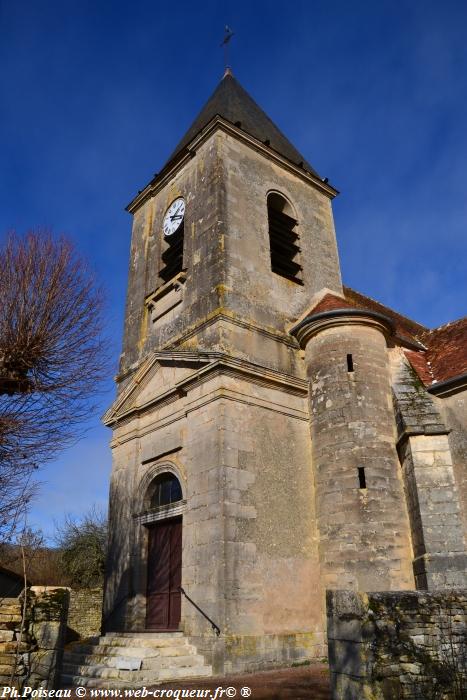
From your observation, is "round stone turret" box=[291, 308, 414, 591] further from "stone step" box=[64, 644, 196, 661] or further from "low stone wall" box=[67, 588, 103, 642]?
"low stone wall" box=[67, 588, 103, 642]

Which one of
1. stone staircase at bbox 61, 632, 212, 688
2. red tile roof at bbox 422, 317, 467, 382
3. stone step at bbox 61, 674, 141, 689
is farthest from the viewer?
red tile roof at bbox 422, 317, 467, 382

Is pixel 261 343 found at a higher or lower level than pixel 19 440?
higher

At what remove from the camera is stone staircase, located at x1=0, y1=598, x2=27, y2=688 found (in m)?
5.07

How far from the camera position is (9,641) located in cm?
516

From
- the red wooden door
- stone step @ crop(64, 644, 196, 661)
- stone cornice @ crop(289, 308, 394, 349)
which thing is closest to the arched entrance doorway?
the red wooden door

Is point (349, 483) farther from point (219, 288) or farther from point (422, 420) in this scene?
point (219, 288)

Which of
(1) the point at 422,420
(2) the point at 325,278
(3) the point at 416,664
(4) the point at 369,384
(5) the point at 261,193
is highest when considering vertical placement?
(5) the point at 261,193

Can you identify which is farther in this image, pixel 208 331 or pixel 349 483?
pixel 208 331

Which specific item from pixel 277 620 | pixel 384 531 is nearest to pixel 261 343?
pixel 384 531

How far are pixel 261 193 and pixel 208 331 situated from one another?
4202mm

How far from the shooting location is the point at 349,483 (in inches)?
372

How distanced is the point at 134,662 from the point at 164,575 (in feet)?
9.05

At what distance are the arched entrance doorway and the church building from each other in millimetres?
37

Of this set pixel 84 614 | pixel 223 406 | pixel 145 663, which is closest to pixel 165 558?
pixel 145 663
